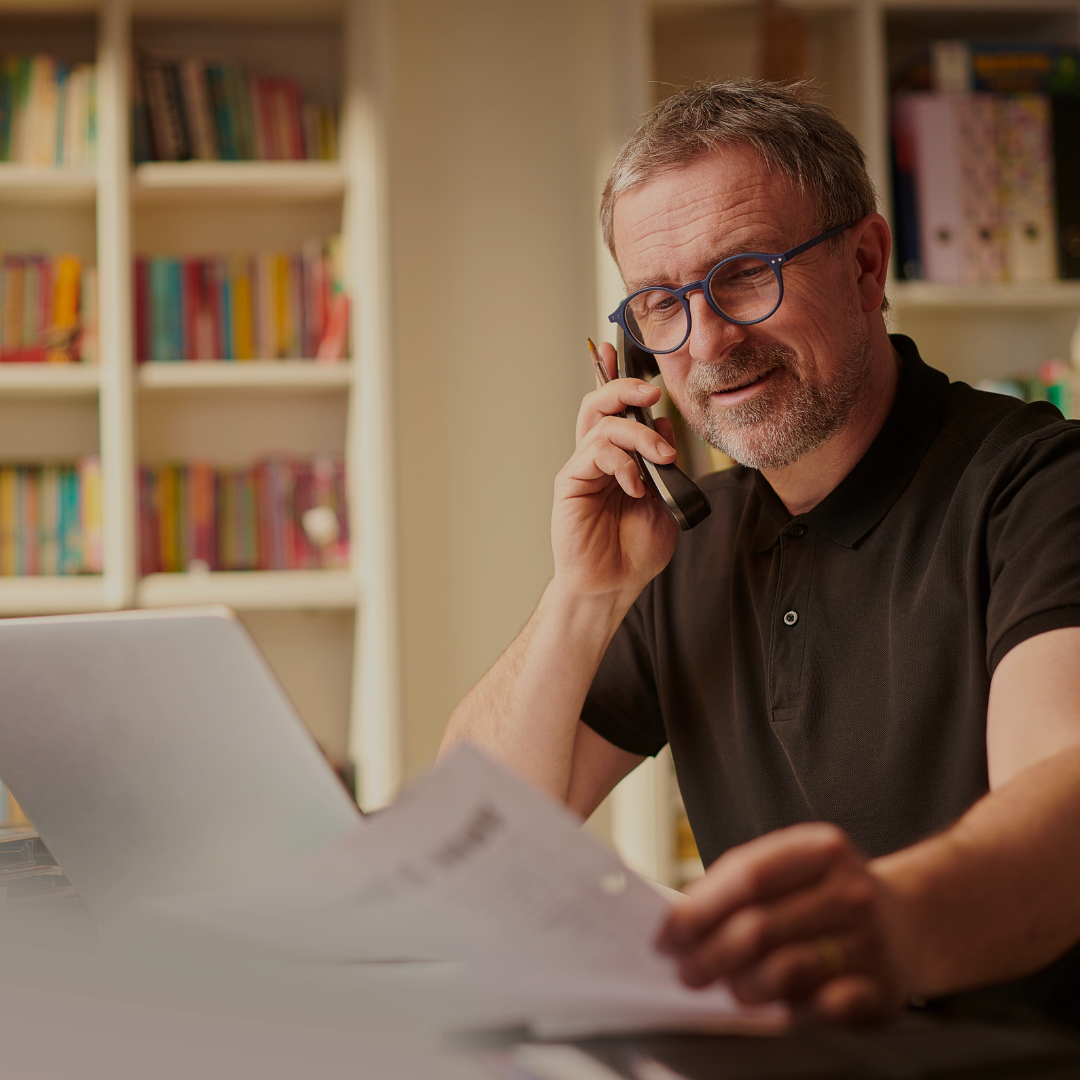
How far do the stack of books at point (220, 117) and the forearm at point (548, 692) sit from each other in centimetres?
167

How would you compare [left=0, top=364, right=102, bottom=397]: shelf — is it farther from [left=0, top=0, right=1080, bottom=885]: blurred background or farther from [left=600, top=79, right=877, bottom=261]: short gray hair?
[left=600, top=79, right=877, bottom=261]: short gray hair

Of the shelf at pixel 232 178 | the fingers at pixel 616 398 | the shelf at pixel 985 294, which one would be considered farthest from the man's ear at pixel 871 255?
the shelf at pixel 232 178

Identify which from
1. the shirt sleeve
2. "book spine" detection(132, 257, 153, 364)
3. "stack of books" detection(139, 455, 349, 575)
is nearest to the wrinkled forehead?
the shirt sleeve

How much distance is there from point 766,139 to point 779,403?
0.89 ft

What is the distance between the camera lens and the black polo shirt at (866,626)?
0.95m

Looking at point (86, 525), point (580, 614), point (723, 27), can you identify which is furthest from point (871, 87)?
point (86, 525)

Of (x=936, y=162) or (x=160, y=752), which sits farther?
(x=936, y=162)

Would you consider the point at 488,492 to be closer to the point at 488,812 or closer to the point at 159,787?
the point at 159,787

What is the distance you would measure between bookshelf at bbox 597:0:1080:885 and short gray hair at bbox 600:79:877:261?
116 centimetres

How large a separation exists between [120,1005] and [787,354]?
0.90m

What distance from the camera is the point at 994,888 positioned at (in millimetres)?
534

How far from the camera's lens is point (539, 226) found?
272 cm

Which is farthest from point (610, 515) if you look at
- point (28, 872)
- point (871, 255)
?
point (28, 872)

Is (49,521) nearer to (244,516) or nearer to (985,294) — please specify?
A: (244,516)
